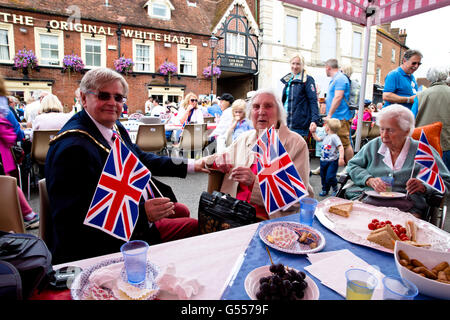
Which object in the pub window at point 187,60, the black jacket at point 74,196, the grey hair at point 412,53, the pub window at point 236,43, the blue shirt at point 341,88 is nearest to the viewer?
the black jacket at point 74,196

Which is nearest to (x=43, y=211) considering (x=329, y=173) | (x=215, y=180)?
(x=215, y=180)

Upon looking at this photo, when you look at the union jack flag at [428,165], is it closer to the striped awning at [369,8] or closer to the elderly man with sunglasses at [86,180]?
the elderly man with sunglasses at [86,180]

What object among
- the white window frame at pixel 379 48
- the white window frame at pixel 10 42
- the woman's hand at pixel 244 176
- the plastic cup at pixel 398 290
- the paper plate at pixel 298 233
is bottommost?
the paper plate at pixel 298 233

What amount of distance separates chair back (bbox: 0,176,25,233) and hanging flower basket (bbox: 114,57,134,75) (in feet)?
49.9

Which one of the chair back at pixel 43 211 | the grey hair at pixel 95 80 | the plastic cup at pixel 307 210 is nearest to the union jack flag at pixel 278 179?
the plastic cup at pixel 307 210

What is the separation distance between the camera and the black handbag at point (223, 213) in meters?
1.68

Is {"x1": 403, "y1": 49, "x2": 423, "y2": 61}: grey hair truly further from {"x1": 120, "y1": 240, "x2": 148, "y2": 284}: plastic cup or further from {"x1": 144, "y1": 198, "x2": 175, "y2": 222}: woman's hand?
{"x1": 120, "y1": 240, "x2": 148, "y2": 284}: plastic cup

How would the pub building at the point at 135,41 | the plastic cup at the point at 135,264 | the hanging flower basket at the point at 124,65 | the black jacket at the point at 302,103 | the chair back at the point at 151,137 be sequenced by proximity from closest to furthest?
the plastic cup at the point at 135,264 → the black jacket at the point at 302,103 → the chair back at the point at 151,137 → the pub building at the point at 135,41 → the hanging flower basket at the point at 124,65

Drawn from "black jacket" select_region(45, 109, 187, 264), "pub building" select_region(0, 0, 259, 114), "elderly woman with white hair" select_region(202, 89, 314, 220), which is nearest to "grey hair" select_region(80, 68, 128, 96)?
"black jacket" select_region(45, 109, 187, 264)

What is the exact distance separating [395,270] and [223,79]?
23395 mm

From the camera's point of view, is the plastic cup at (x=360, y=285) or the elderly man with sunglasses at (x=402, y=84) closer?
the plastic cup at (x=360, y=285)

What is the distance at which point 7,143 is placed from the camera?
340 centimetres

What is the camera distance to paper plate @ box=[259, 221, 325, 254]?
1.22 metres

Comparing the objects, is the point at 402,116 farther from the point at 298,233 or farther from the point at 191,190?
the point at 191,190
